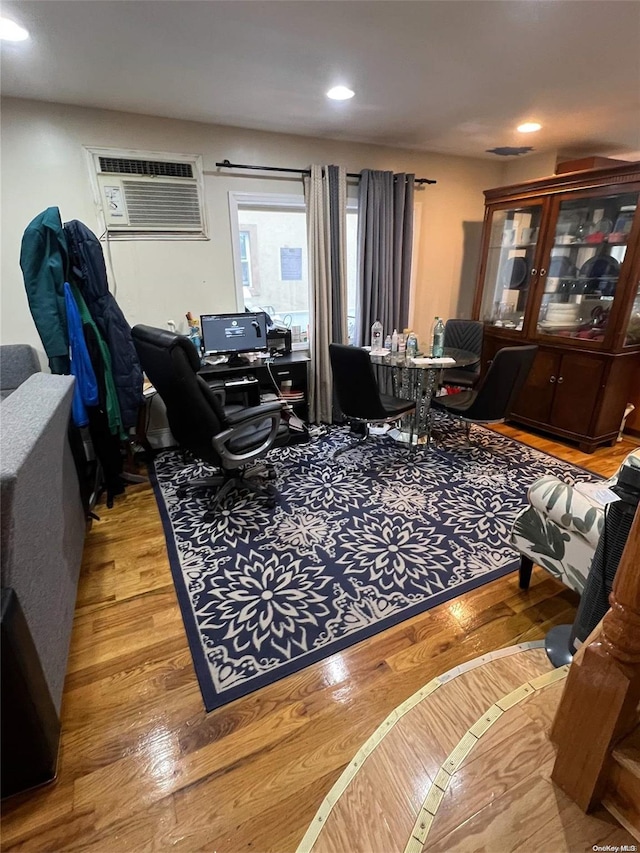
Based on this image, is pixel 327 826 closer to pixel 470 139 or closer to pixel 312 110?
pixel 312 110

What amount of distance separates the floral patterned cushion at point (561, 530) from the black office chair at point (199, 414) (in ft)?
4.59

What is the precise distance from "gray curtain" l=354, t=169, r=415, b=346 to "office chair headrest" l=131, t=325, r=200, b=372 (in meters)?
2.21

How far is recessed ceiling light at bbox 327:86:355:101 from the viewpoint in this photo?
2.34m

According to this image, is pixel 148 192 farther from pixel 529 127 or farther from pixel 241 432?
pixel 529 127

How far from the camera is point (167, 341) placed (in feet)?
6.13

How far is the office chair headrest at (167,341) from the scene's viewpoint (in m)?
1.87

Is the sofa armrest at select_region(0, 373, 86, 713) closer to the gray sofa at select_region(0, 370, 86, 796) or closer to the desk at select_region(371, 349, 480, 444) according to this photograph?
the gray sofa at select_region(0, 370, 86, 796)

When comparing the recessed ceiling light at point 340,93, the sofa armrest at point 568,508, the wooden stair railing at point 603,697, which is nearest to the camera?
the wooden stair railing at point 603,697

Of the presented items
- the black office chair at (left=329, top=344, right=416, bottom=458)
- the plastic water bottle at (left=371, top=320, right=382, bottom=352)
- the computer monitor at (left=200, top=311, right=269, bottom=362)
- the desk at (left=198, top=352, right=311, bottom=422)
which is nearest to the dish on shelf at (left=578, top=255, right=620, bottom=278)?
the plastic water bottle at (left=371, top=320, right=382, bottom=352)

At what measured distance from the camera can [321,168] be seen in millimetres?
3291

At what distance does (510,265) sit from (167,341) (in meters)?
3.35

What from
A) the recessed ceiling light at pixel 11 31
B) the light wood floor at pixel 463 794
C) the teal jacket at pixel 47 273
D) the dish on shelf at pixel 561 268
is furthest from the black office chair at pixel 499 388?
the recessed ceiling light at pixel 11 31

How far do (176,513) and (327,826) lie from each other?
1.88 m

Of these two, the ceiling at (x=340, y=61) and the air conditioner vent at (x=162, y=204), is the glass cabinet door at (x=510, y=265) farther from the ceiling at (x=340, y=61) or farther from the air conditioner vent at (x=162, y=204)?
the air conditioner vent at (x=162, y=204)
